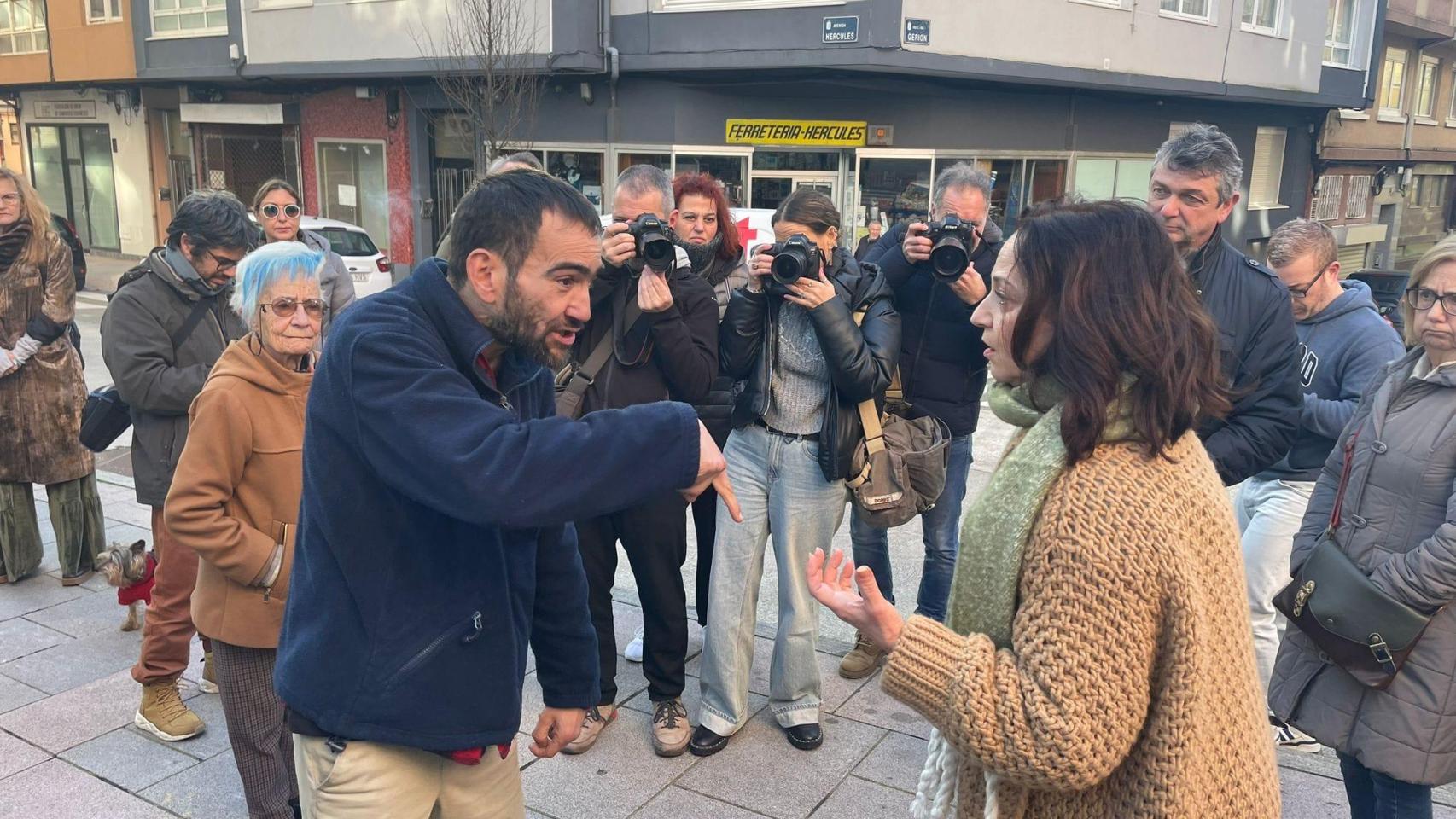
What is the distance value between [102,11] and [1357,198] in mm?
29208

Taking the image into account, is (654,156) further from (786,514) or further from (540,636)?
(540,636)

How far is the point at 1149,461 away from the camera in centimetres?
165

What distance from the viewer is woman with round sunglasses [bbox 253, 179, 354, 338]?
16.2 ft

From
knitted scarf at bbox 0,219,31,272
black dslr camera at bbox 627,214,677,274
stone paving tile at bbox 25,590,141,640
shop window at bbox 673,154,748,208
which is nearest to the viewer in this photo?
black dslr camera at bbox 627,214,677,274

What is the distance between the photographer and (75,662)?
428 cm

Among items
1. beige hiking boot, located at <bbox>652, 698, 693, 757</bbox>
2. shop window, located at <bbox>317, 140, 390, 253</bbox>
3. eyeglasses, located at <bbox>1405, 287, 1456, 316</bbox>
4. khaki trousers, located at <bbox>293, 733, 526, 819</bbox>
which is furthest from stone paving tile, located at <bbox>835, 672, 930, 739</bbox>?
shop window, located at <bbox>317, 140, 390, 253</bbox>

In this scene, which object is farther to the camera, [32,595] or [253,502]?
[32,595]

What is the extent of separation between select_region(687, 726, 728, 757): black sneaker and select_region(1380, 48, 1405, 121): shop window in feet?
92.7

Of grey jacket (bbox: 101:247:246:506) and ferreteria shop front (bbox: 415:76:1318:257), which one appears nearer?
grey jacket (bbox: 101:247:246:506)

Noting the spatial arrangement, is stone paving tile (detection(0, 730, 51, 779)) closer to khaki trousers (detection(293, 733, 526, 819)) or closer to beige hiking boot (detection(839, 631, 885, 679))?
khaki trousers (detection(293, 733, 526, 819))

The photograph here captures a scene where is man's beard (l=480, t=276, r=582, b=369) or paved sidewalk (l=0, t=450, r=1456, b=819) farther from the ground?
man's beard (l=480, t=276, r=582, b=369)

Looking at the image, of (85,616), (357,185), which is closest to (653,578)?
(85,616)

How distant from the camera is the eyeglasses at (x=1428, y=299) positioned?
2.73 m

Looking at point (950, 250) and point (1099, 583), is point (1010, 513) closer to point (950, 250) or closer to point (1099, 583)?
point (1099, 583)
